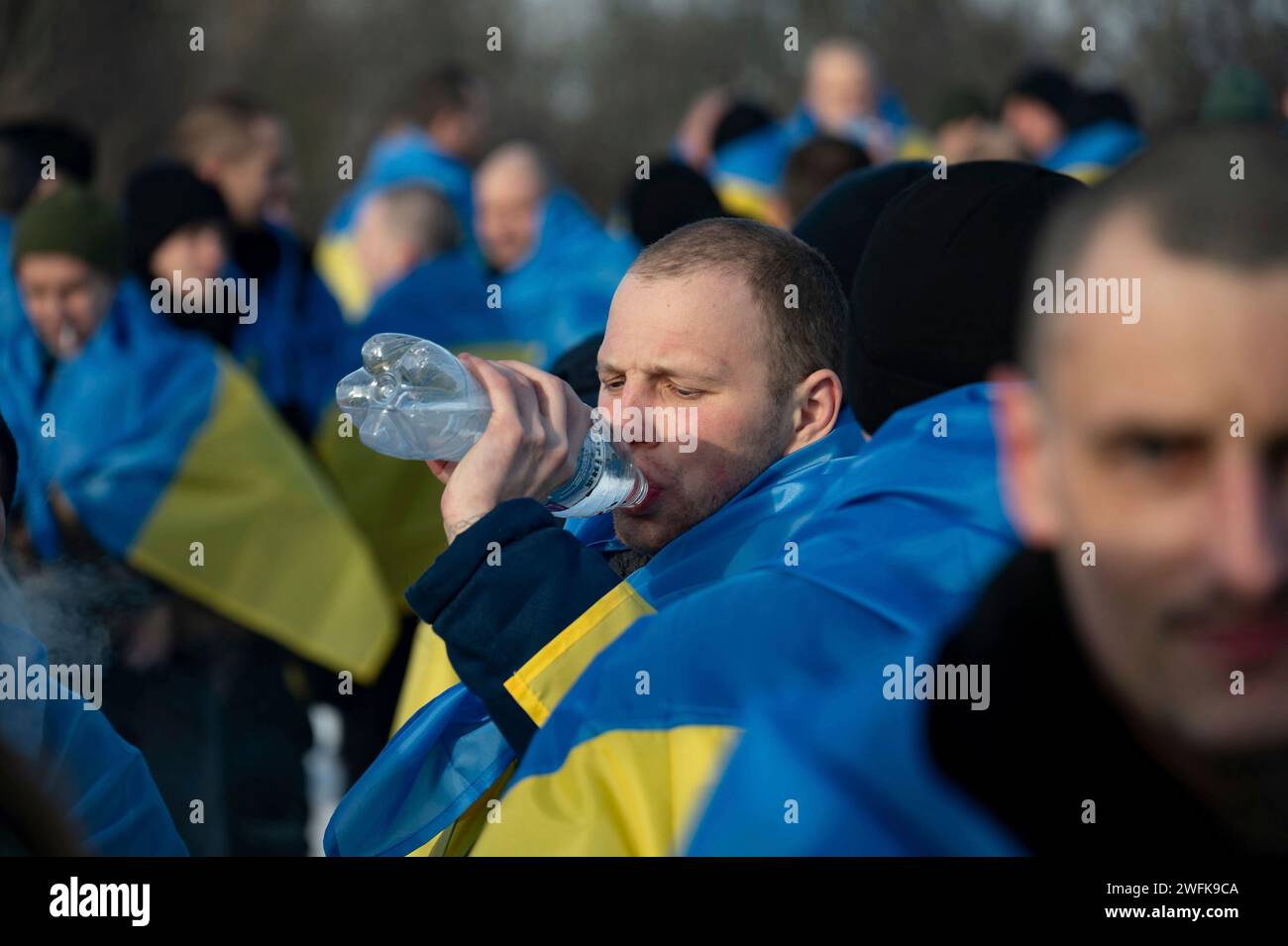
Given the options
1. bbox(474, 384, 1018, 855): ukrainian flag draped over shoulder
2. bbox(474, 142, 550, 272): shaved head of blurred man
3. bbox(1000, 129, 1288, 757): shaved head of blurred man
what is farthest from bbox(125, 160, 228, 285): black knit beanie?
bbox(1000, 129, 1288, 757): shaved head of blurred man

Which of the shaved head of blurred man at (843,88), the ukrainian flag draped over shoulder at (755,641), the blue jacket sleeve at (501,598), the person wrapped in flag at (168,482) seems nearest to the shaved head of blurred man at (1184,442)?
the ukrainian flag draped over shoulder at (755,641)

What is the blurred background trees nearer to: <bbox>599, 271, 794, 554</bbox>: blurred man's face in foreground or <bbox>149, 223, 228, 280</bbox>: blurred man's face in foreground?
<bbox>149, 223, 228, 280</bbox>: blurred man's face in foreground

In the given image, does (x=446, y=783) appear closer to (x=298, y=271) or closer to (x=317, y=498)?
(x=317, y=498)

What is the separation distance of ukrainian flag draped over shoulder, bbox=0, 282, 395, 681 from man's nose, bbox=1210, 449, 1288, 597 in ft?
14.2

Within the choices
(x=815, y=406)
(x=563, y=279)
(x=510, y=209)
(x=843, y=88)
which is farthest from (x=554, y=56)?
(x=815, y=406)

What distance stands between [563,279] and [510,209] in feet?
3.16

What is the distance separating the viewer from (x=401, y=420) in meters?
2.73

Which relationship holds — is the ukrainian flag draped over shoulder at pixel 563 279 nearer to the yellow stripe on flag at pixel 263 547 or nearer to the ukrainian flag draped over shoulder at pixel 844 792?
the yellow stripe on flag at pixel 263 547

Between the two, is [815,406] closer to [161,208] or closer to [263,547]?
[263,547]

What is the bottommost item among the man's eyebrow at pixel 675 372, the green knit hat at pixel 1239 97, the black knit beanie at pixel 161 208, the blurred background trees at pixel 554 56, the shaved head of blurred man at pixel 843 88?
the man's eyebrow at pixel 675 372

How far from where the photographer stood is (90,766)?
260 centimetres

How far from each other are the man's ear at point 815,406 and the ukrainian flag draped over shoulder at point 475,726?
8 cm

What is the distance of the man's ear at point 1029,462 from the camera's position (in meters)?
1.40
